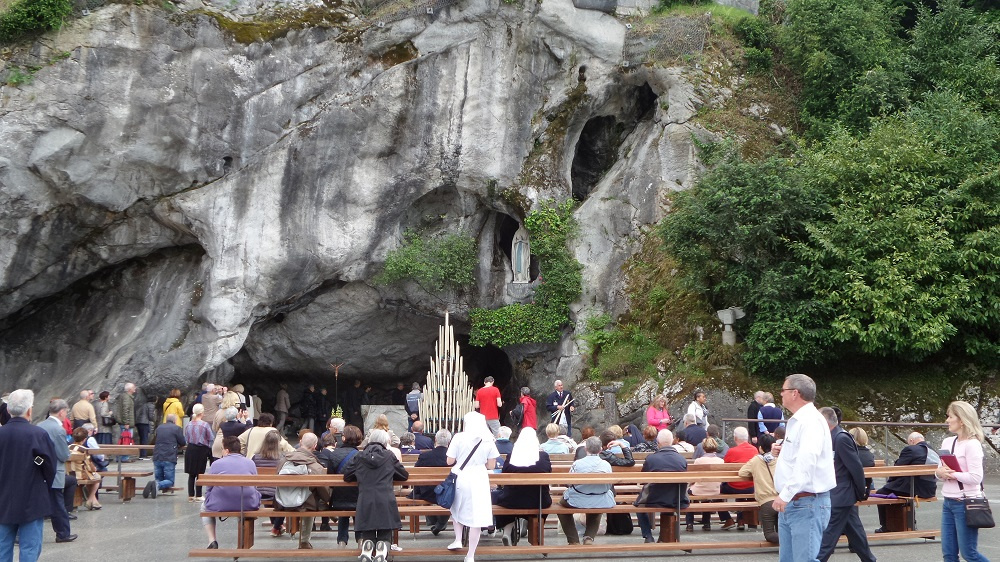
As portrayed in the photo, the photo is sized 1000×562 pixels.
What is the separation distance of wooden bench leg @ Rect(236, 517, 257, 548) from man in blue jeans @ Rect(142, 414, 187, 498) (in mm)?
4349

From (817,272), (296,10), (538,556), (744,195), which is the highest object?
(296,10)

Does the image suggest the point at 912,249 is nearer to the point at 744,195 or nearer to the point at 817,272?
the point at 817,272

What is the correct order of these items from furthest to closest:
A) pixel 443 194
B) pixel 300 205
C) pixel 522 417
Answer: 1. pixel 443 194
2. pixel 300 205
3. pixel 522 417

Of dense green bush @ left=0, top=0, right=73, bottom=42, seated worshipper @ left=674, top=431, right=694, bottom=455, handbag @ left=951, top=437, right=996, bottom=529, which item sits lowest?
handbag @ left=951, top=437, right=996, bottom=529

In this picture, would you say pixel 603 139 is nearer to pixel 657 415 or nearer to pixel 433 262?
pixel 433 262

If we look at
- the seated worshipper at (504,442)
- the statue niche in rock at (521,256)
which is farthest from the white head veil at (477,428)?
the statue niche in rock at (521,256)

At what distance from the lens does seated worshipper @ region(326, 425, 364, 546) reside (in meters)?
8.61

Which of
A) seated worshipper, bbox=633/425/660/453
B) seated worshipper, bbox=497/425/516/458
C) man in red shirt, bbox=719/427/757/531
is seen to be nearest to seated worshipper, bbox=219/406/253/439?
seated worshipper, bbox=497/425/516/458

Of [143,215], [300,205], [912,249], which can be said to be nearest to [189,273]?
[143,215]

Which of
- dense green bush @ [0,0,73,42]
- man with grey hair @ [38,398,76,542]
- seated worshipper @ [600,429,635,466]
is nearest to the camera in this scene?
man with grey hair @ [38,398,76,542]

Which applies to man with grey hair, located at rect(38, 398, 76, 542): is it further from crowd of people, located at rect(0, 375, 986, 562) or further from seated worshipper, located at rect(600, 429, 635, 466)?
seated worshipper, located at rect(600, 429, 635, 466)

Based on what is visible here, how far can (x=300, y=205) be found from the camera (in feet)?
68.1

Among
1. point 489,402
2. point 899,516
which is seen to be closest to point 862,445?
point 899,516

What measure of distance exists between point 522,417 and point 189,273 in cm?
932
